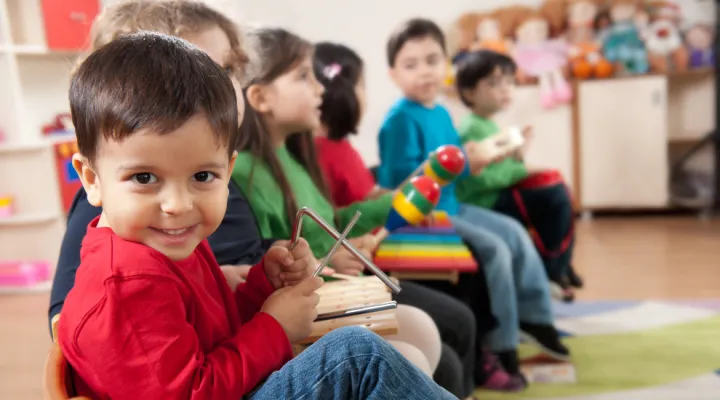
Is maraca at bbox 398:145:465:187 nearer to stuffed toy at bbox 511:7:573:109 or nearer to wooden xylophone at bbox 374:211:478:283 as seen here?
wooden xylophone at bbox 374:211:478:283

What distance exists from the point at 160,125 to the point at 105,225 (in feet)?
0.54

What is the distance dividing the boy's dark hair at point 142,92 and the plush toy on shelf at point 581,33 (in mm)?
3150

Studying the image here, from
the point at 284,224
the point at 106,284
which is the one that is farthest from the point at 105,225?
the point at 284,224

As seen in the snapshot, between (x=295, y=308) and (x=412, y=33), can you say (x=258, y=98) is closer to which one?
(x=295, y=308)

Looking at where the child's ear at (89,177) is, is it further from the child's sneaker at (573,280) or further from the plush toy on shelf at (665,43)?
the plush toy on shelf at (665,43)

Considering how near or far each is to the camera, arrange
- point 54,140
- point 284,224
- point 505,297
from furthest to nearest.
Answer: point 54,140 < point 505,297 < point 284,224

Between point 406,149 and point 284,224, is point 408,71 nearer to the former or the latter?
point 406,149

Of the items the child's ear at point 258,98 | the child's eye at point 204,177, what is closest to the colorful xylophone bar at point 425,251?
the child's ear at point 258,98

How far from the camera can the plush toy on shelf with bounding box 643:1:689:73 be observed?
3451 mm

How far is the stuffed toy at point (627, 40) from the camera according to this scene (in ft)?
11.4

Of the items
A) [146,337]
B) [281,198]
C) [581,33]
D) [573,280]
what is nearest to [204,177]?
[146,337]

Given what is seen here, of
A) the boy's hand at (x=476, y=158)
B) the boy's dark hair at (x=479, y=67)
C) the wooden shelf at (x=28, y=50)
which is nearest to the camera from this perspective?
the boy's hand at (x=476, y=158)

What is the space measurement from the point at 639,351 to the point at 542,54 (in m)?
2.15

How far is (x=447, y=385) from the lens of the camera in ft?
3.89
